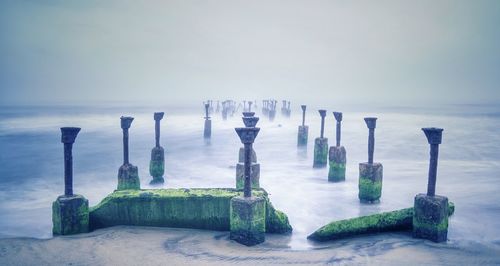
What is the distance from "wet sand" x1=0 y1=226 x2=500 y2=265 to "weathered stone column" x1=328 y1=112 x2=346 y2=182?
21.2 ft

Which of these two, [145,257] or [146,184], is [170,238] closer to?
[145,257]

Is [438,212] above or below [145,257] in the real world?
above

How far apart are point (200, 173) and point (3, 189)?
27.4ft

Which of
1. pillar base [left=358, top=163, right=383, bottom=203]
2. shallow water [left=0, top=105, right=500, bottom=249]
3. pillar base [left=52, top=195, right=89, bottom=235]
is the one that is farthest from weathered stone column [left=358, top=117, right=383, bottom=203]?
pillar base [left=52, top=195, right=89, bottom=235]

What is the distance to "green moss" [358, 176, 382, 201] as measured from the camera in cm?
1209

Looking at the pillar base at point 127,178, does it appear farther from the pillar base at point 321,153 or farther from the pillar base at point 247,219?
the pillar base at point 321,153

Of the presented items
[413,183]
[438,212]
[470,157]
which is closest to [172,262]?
[438,212]

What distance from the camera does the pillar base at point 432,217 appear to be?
25.9 ft

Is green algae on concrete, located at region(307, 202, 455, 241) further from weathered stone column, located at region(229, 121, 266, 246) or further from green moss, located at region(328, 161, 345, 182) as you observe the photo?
green moss, located at region(328, 161, 345, 182)

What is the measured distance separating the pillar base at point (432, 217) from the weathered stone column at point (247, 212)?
3217 millimetres

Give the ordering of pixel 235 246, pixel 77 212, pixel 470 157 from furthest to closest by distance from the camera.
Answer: pixel 470 157
pixel 77 212
pixel 235 246

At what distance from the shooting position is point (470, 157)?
→ 24406 mm

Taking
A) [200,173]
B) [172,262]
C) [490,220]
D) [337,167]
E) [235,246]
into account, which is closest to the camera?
[172,262]

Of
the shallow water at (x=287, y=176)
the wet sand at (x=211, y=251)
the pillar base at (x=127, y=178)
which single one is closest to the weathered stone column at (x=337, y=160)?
the shallow water at (x=287, y=176)
